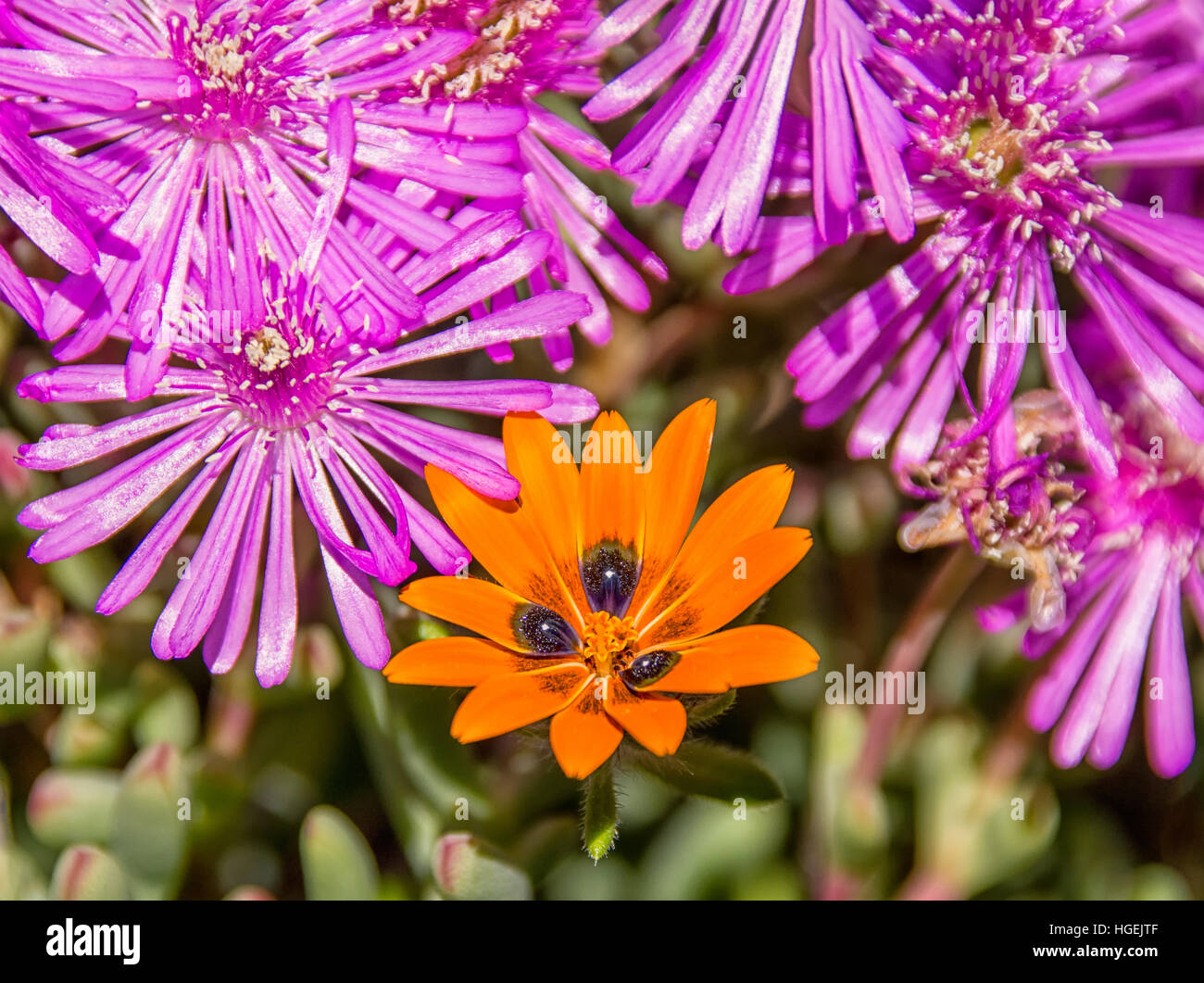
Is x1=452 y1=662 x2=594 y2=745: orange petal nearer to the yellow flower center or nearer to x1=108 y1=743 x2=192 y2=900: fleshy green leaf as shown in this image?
the yellow flower center

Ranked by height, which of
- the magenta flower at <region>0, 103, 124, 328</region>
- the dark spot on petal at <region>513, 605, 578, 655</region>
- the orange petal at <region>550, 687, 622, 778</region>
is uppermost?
the magenta flower at <region>0, 103, 124, 328</region>

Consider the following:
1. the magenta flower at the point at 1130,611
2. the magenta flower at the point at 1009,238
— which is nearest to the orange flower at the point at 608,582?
the magenta flower at the point at 1009,238

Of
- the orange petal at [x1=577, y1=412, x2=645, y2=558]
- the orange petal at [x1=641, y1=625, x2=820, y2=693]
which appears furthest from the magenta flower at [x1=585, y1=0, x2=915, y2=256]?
the orange petal at [x1=641, y1=625, x2=820, y2=693]

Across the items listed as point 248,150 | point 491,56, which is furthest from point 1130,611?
point 248,150

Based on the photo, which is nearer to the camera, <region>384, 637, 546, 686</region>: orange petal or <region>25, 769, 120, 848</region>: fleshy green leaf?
<region>384, 637, 546, 686</region>: orange petal

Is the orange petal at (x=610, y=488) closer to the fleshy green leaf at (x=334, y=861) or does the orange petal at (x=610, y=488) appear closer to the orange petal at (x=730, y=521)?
the orange petal at (x=730, y=521)

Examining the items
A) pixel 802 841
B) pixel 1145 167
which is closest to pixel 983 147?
pixel 1145 167

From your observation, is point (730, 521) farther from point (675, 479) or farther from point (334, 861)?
point (334, 861)
